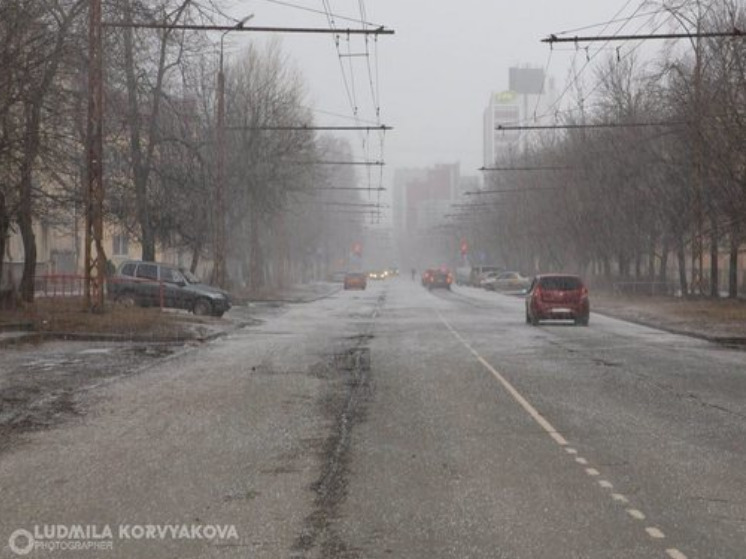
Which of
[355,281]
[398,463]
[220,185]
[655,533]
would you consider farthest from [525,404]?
[355,281]

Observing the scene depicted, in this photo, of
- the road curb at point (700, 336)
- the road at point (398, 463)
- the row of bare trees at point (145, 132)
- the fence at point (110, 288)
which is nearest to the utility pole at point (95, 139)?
the row of bare trees at point (145, 132)

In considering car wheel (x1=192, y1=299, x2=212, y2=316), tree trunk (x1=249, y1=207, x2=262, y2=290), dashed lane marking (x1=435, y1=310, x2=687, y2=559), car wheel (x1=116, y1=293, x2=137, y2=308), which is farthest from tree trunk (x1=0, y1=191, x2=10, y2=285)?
tree trunk (x1=249, y1=207, x2=262, y2=290)

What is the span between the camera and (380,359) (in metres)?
18.6

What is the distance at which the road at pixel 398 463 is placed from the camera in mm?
6180

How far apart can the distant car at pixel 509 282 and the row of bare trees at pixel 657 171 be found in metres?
3.02

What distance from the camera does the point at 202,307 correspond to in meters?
33.2

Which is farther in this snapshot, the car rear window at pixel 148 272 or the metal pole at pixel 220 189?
the metal pole at pixel 220 189

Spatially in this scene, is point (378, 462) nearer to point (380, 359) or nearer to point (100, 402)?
point (100, 402)

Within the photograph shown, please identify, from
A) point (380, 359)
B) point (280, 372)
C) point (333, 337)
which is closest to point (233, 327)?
point (333, 337)

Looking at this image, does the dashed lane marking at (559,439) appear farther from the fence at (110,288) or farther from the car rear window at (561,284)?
the fence at (110,288)

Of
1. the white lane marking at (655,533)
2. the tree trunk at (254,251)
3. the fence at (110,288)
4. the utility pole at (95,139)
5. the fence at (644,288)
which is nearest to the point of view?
the white lane marking at (655,533)

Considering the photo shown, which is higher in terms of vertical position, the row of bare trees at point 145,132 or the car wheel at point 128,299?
the row of bare trees at point 145,132

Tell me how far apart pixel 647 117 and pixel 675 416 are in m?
36.7

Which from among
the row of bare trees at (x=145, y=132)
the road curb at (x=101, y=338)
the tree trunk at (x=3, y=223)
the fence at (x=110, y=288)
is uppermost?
the row of bare trees at (x=145, y=132)
